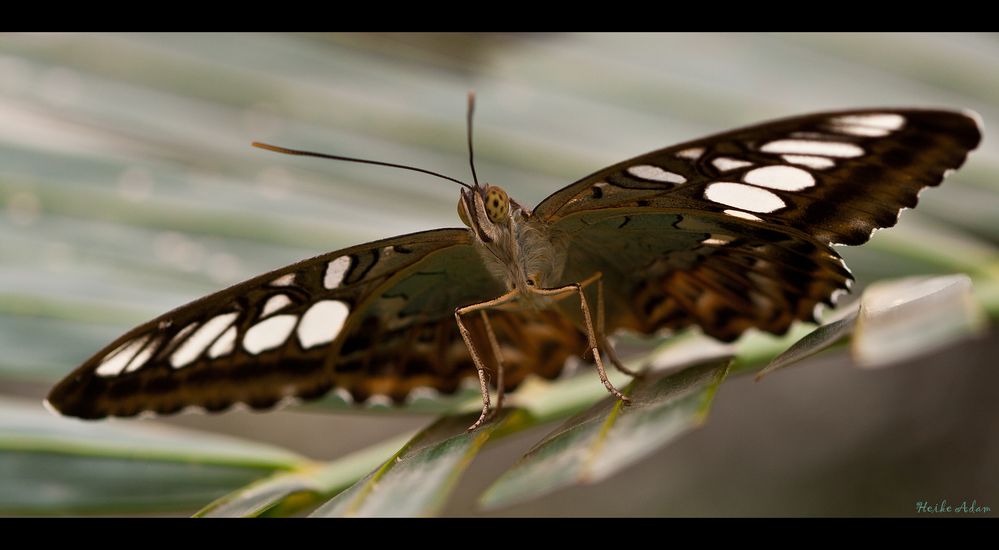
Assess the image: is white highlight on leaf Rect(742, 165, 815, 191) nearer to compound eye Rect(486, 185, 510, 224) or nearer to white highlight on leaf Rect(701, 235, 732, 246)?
white highlight on leaf Rect(701, 235, 732, 246)

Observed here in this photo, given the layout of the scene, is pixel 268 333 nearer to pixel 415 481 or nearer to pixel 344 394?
pixel 344 394

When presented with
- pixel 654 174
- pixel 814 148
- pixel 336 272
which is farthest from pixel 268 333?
pixel 814 148

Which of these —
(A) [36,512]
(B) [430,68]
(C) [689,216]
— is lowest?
(C) [689,216]

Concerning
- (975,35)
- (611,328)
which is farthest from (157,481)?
(975,35)

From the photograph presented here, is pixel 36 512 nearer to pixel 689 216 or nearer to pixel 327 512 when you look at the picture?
pixel 327 512

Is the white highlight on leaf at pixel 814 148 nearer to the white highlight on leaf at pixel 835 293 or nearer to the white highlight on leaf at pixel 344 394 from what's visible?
the white highlight on leaf at pixel 835 293
